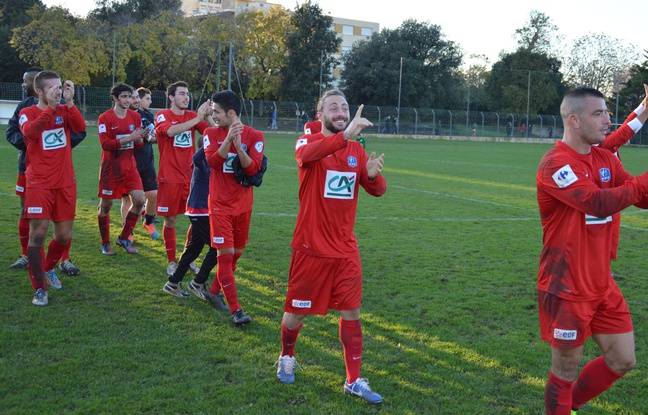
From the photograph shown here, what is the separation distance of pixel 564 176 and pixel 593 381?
4.37 ft

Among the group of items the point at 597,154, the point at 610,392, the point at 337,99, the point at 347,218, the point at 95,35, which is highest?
the point at 95,35

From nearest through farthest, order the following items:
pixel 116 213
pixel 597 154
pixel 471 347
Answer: pixel 597 154, pixel 471 347, pixel 116 213

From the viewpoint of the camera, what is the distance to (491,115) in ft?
193

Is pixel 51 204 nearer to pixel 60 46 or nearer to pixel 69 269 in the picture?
pixel 69 269

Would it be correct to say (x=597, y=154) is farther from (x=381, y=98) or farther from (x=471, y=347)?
(x=381, y=98)

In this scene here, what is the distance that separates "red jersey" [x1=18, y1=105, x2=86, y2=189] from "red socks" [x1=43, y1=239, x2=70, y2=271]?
711 millimetres

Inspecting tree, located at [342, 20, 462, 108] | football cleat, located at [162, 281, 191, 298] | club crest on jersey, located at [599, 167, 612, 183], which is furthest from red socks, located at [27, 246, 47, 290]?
tree, located at [342, 20, 462, 108]

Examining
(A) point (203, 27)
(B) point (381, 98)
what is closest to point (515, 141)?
(B) point (381, 98)

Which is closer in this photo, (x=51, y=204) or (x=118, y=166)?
(x=51, y=204)

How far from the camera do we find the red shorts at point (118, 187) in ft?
29.2

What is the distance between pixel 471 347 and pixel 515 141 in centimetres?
5567

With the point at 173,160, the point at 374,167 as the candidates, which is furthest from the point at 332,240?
the point at 173,160

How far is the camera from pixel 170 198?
806cm

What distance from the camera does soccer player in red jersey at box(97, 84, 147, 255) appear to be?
872cm
